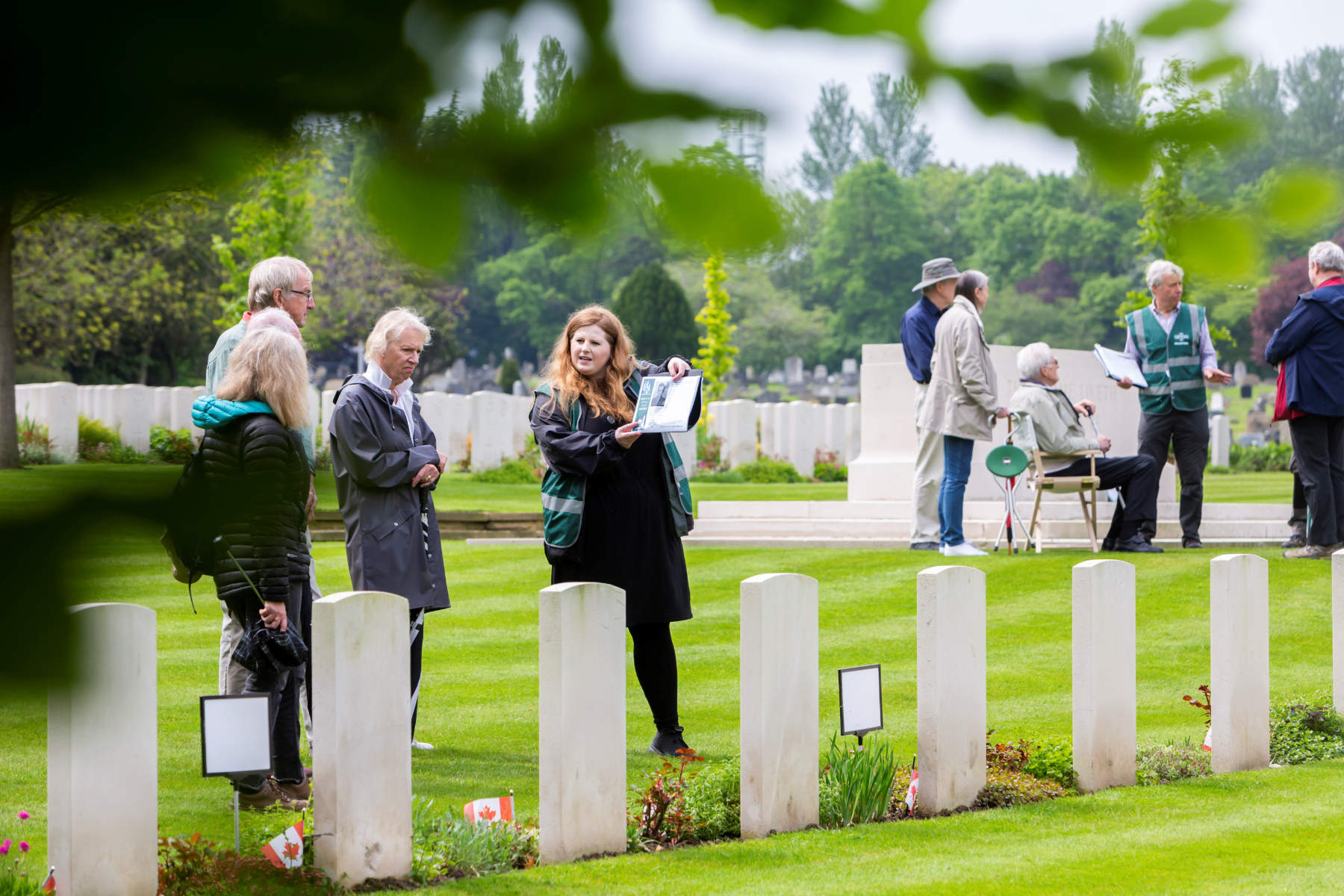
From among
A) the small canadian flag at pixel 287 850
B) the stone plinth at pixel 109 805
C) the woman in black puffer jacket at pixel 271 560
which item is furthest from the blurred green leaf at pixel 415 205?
the small canadian flag at pixel 287 850

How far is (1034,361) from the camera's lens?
9.22 m

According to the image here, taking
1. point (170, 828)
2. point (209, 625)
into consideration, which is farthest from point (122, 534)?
point (209, 625)

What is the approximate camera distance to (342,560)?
10094 mm

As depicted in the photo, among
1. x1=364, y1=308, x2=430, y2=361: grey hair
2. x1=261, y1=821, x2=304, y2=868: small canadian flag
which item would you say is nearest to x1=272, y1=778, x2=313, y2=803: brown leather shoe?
x1=261, y1=821, x2=304, y2=868: small canadian flag

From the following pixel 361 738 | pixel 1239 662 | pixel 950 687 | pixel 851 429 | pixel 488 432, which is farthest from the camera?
pixel 851 429

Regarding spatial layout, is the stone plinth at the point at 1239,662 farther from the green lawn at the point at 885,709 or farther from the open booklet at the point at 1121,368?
the open booklet at the point at 1121,368

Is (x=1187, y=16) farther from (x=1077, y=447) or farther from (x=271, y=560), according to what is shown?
(x=1077, y=447)

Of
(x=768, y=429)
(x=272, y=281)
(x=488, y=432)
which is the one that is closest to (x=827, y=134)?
(x=272, y=281)

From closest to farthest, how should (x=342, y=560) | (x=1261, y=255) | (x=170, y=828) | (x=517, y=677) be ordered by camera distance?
(x=1261, y=255) < (x=170, y=828) < (x=517, y=677) < (x=342, y=560)

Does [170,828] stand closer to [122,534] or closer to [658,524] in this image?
[658,524]

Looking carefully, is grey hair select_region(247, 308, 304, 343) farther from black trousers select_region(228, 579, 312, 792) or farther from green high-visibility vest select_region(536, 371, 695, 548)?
green high-visibility vest select_region(536, 371, 695, 548)

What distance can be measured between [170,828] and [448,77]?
3609 millimetres

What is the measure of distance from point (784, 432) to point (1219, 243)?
2094 centimetres

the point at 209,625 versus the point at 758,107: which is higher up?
the point at 758,107
